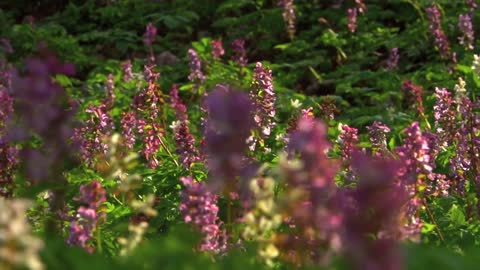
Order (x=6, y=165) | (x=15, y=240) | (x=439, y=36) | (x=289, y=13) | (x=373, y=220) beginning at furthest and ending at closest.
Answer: (x=289, y=13) < (x=439, y=36) < (x=6, y=165) < (x=373, y=220) < (x=15, y=240)

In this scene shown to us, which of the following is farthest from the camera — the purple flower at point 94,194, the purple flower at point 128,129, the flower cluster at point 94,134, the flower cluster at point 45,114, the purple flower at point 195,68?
the purple flower at point 195,68

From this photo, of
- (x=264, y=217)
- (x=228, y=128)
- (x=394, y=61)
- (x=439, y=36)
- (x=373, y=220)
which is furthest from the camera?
(x=394, y=61)

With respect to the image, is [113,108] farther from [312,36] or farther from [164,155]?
[312,36]

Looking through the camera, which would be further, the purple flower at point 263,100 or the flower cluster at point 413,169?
the purple flower at point 263,100

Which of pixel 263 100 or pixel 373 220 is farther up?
pixel 373 220

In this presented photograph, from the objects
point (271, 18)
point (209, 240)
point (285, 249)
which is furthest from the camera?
point (271, 18)

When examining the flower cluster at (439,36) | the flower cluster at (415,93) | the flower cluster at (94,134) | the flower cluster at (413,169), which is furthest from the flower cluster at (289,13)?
the flower cluster at (413,169)

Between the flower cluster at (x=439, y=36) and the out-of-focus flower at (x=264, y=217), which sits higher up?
the out-of-focus flower at (x=264, y=217)

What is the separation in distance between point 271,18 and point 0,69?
4706 mm

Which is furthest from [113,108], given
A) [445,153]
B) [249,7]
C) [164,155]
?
[249,7]

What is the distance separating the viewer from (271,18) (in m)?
12.8

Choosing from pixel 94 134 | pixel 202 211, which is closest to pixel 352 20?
pixel 94 134

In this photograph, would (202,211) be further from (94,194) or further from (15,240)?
(15,240)

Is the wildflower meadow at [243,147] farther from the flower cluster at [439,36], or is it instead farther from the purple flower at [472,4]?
the purple flower at [472,4]
